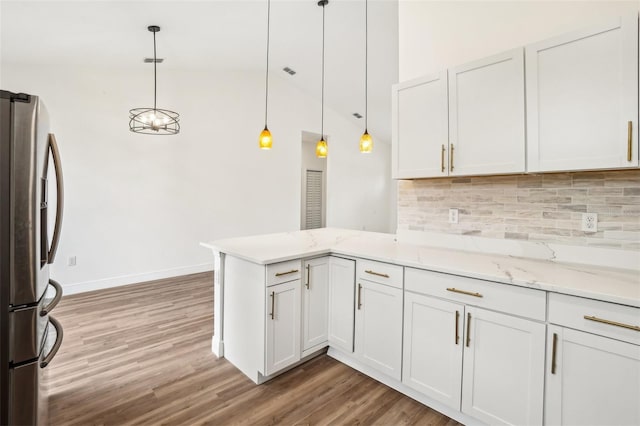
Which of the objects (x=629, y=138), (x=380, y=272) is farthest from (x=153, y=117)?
(x=629, y=138)

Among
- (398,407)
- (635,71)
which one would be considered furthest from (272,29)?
(398,407)

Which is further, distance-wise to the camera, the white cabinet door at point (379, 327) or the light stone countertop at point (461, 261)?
the white cabinet door at point (379, 327)

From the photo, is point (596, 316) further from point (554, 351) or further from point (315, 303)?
point (315, 303)

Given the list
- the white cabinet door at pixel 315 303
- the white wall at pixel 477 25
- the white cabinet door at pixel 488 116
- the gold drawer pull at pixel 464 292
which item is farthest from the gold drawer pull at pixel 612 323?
the white wall at pixel 477 25

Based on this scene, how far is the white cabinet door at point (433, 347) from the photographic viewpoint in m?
1.73

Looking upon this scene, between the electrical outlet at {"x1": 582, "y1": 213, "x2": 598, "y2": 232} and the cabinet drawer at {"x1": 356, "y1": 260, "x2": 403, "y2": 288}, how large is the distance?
1.11 m

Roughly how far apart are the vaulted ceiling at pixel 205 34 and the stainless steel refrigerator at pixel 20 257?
2.00 metres

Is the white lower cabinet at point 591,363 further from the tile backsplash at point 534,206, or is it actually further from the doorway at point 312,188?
the doorway at point 312,188

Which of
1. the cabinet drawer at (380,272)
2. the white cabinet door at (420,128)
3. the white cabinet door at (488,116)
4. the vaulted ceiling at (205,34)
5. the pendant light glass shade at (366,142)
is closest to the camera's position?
the white cabinet door at (488,116)

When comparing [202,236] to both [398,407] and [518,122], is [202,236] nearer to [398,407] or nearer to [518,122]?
[398,407]

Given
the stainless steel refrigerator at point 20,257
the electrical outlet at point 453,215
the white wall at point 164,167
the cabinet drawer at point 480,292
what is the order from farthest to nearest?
the white wall at point 164,167 → the electrical outlet at point 453,215 → the cabinet drawer at point 480,292 → the stainless steel refrigerator at point 20,257

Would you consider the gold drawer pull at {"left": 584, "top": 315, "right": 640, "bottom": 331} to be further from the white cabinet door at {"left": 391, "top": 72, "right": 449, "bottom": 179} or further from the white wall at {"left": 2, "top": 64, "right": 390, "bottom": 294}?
the white wall at {"left": 2, "top": 64, "right": 390, "bottom": 294}

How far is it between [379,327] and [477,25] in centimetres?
229

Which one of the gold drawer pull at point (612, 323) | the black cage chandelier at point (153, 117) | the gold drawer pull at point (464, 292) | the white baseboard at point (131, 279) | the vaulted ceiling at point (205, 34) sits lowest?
the white baseboard at point (131, 279)
